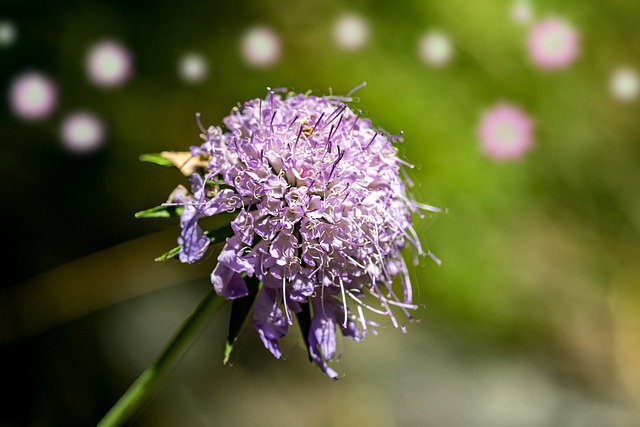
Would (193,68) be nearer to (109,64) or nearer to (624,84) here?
(109,64)

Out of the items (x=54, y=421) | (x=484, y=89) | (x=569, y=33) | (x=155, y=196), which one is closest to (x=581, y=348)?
(x=484, y=89)

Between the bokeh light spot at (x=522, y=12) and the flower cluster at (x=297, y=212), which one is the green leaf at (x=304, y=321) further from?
the bokeh light spot at (x=522, y=12)

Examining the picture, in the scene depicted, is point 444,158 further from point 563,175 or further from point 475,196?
point 563,175

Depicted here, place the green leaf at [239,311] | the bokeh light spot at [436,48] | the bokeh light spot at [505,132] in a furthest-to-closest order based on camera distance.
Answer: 1. the bokeh light spot at [505,132]
2. the bokeh light spot at [436,48]
3. the green leaf at [239,311]

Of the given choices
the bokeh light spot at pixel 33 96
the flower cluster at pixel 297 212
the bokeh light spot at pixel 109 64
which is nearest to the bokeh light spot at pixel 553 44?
the bokeh light spot at pixel 109 64

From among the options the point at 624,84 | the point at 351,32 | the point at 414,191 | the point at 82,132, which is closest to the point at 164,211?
the point at 82,132

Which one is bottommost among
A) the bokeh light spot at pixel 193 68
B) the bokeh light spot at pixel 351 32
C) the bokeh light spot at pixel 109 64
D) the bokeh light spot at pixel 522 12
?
the bokeh light spot at pixel 109 64
